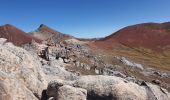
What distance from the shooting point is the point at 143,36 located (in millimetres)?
133125

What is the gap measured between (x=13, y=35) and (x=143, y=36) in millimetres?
67006

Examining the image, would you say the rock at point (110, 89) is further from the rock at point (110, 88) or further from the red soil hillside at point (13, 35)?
the red soil hillside at point (13, 35)

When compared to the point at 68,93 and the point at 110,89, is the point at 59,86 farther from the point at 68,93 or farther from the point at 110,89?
the point at 110,89

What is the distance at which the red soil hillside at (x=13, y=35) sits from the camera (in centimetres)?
14725

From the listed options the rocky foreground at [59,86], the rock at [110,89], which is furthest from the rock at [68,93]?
the rock at [110,89]

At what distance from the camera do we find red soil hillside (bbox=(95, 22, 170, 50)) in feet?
411

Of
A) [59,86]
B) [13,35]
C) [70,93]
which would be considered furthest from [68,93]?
[13,35]

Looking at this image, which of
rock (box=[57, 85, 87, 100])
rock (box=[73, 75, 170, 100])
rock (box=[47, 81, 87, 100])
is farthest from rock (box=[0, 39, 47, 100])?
rock (box=[73, 75, 170, 100])

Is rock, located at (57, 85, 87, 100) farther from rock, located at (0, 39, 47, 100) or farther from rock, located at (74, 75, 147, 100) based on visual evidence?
rock, located at (0, 39, 47, 100)

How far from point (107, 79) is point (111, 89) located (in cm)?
107

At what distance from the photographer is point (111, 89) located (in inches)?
882

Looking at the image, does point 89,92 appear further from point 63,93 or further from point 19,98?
point 19,98

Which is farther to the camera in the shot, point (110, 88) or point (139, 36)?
point (139, 36)

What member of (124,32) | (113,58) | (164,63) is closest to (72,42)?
(113,58)
